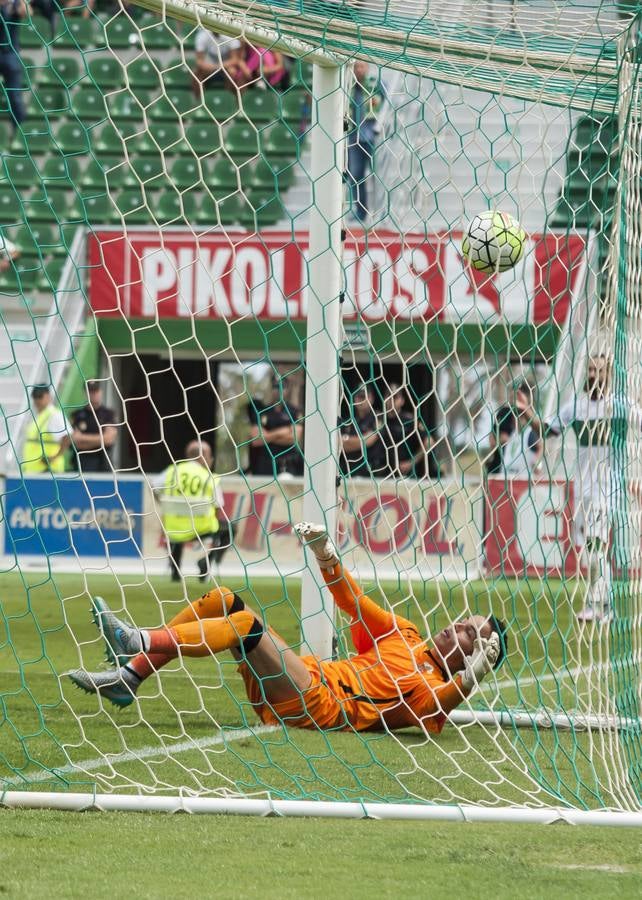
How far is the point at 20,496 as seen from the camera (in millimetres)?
13102

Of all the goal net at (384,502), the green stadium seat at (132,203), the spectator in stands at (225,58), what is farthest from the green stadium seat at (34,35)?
the goal net at (384,502)

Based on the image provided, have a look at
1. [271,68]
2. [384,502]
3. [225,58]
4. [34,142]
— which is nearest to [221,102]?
[225,58]

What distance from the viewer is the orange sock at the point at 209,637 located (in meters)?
5.17

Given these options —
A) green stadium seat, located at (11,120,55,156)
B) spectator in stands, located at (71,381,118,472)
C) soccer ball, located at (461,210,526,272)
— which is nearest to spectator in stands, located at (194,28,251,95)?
green stadium seat, located at (11,120,55,156)

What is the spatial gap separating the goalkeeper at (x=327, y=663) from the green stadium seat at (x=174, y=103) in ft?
40.9

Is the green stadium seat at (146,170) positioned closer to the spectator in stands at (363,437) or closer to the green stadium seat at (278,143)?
the green stadium seat at (278,143)

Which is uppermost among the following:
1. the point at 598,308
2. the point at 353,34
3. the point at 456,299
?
the point at 353,34

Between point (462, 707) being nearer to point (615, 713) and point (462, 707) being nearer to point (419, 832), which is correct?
point (615, 713)

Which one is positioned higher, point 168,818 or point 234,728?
point 168,818

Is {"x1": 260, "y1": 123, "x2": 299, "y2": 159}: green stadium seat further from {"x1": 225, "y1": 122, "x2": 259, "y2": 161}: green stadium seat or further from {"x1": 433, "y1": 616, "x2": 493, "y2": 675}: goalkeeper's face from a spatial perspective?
{"x1": 433, "y1": 616, "x2": 493, "y2": 675}: goalkeeper's face

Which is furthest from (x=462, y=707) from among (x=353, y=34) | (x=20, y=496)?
(x=20, y=496)

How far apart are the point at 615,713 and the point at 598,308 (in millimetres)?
1676

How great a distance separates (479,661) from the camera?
520 centimetres

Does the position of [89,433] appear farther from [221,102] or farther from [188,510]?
[221,102]
